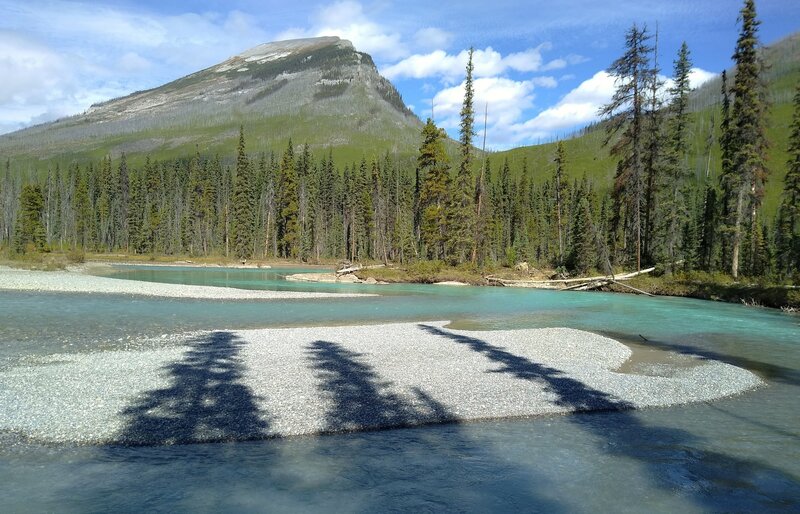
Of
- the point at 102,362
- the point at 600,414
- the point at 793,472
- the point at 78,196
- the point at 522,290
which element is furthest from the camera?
the point at 78,196

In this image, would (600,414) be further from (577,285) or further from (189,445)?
(577,285)

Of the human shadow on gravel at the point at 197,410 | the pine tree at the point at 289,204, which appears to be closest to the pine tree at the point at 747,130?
the human shadow on gravel at the point at 197,410

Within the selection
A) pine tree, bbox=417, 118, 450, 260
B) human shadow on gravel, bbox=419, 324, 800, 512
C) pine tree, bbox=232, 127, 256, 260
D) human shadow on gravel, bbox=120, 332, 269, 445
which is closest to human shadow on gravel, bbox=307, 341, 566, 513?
human shadow on gravel, bbox=120, 332, 269, 445

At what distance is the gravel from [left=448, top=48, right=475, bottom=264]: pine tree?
3394 cm

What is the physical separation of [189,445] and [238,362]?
518cm

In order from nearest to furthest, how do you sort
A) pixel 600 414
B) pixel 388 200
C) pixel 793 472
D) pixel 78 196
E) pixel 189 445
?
pixel 793 472 → pixel 189 445 → pixel 600 414 → pixel 388 200 → pixel 78 196

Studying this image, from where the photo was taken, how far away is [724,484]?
6812 mm

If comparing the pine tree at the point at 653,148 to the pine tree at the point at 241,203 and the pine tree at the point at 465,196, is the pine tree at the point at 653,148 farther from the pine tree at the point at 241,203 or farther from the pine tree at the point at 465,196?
the pine tree at the point at 241,203

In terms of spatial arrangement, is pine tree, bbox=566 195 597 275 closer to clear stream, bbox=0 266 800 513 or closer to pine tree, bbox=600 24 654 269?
pine tree, bbox=600 24 654 269

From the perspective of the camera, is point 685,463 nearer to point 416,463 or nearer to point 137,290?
point 416,463

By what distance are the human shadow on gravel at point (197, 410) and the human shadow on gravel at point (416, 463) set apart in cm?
161

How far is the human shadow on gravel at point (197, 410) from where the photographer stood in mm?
8133

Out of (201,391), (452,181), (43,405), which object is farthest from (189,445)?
(452,181)

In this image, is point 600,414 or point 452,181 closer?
point 600,414
